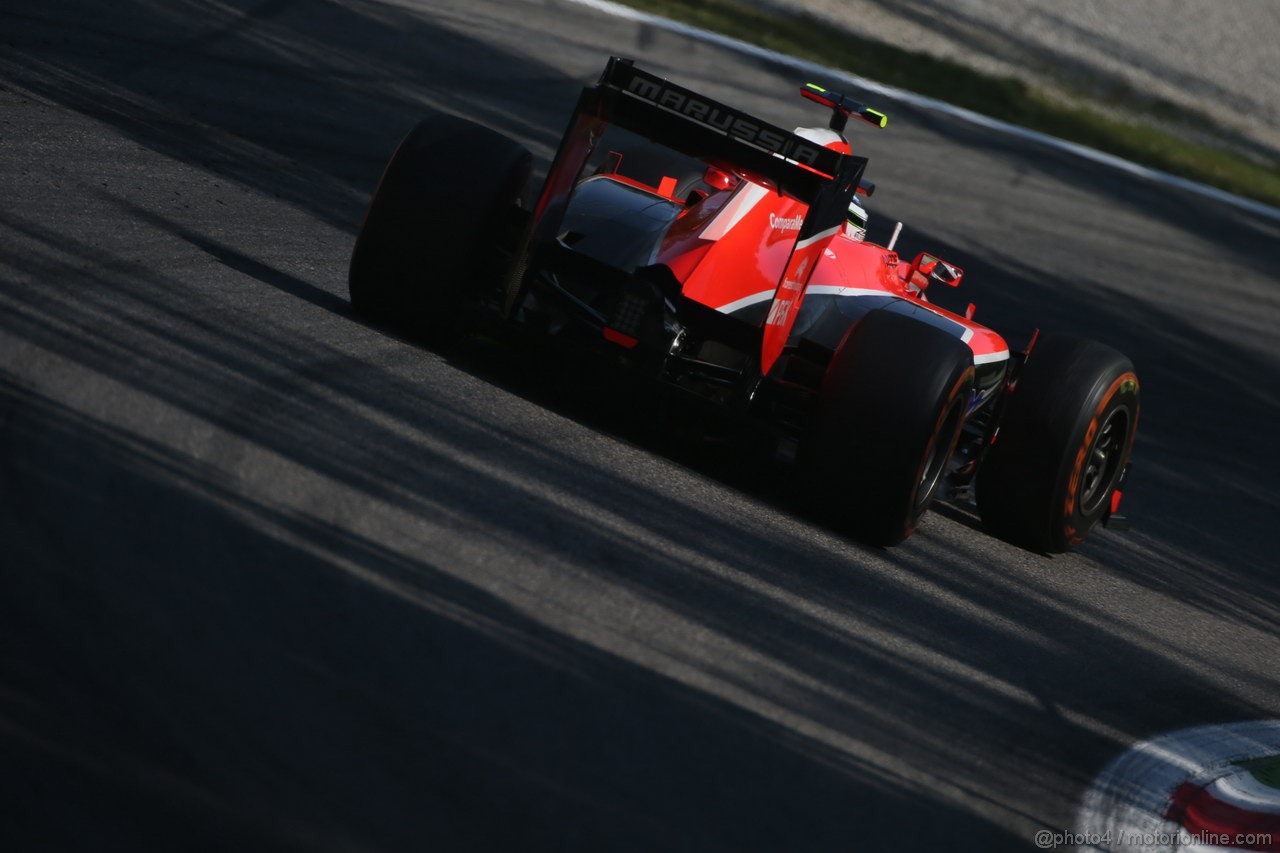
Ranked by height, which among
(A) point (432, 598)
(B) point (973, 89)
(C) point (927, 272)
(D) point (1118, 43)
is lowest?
(A) point (432, 598)

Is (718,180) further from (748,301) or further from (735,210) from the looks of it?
(748,301)

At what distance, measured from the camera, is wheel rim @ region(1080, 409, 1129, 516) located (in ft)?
25.1

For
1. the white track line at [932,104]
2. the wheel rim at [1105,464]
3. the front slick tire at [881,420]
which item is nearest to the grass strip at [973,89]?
the white track line at [932,104]

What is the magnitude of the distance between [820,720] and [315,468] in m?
1.76

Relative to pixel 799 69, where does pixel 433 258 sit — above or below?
below

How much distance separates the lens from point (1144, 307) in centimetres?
1445

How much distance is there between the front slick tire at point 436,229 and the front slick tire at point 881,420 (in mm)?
1546

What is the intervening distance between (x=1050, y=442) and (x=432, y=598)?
347 centimetres

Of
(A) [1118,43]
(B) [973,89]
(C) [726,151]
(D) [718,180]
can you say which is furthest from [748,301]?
(A) [1118,43]

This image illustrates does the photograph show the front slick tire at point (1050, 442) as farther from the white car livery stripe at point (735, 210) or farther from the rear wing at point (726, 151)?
the white car livery stripe at point (735, 210)

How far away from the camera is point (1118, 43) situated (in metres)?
27.1

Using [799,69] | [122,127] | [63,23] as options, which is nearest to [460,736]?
[122,127]

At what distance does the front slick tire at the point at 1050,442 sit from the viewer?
718cm

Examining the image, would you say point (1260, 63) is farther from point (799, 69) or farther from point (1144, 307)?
point (1144, 307)
